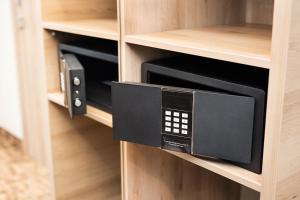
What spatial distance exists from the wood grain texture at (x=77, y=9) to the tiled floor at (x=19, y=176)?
0.95m

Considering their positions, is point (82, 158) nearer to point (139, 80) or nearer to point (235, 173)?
point (139, 80)

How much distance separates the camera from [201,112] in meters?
0.78

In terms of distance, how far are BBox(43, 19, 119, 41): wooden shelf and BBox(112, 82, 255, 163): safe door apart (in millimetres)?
207

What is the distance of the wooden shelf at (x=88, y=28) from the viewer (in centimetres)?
104

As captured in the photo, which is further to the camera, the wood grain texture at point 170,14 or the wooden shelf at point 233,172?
the wood grain texture at point 170,14

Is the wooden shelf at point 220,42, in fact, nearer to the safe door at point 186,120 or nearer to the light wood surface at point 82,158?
the safe door at point 186,120

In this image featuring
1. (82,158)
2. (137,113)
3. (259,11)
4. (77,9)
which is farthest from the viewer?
(82,158)

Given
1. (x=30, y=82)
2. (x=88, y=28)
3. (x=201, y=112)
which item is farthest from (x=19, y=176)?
(x=201, y=112)

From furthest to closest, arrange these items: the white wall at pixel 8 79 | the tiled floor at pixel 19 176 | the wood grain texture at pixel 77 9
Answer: the white wall at pixel 8 79 → the tiled floor at pixel 19 176 → the wood grain texture at pixel 77 9

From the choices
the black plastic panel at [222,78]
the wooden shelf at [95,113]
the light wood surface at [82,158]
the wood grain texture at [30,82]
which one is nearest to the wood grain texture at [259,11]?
the black plastic panel at [222,78]

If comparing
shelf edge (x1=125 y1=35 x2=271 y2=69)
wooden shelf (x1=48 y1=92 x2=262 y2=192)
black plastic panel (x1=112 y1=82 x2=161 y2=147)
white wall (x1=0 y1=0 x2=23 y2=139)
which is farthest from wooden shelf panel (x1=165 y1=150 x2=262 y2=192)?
white wall (x1=0 y1=0 x2=23 y2=139)

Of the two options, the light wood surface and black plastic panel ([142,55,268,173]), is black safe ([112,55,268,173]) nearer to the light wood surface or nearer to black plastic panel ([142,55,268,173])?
black plastic panel ([142,55,268,173])

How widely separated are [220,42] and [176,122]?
0.66 ft

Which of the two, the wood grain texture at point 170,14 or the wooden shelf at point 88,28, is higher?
the wood grain texture at point 170,14
